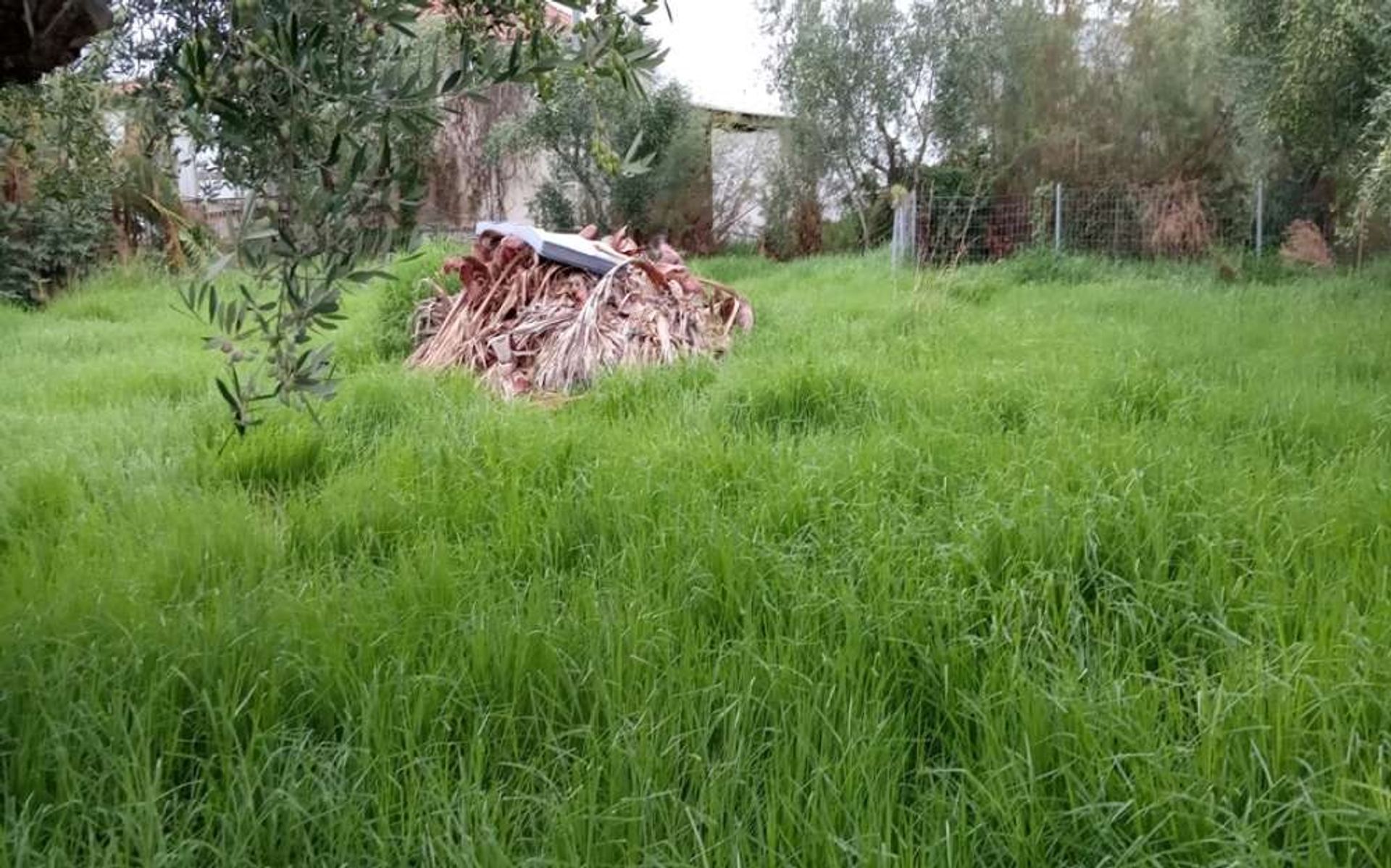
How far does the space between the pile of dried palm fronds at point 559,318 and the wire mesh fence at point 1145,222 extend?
8161 mm

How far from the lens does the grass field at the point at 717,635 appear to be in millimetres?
1946

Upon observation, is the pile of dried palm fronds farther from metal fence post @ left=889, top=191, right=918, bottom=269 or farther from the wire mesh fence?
the wire mesh fence

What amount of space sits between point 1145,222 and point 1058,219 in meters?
1.37

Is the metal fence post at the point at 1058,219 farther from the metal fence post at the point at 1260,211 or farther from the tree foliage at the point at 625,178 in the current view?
the tree foliage at the point at 625,178

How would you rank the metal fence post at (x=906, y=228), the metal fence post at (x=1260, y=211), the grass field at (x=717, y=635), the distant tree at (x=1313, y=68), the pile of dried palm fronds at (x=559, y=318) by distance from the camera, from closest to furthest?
the grass field at (x=717, y=635)
the pile of dried palm fronds at (x=559, y=318)
the distant tree at (x=1313, y=68)
the metal fence post at (x=1260, y=211)
the metal fence post at (x=906, y=228)

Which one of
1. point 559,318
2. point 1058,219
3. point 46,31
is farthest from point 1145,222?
point 46,31

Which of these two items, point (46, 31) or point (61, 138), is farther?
point (61, 138)

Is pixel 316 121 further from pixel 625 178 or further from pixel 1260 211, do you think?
pixel 1260 211

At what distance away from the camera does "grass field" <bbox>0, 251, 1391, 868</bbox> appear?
1.95m

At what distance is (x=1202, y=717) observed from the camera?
2156mm

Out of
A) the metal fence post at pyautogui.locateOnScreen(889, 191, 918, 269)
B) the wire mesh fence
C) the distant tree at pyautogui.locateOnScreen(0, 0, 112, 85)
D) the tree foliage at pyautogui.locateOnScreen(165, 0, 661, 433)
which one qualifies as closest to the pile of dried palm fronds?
the tree foliage at pyautogui.locateOnScreen(165, 0, 661, 433)

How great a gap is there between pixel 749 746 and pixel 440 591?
120 cm

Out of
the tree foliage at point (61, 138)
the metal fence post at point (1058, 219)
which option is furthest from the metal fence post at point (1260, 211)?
the tree foliage at point (61, 138)

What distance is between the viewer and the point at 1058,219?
15961 millimetres
